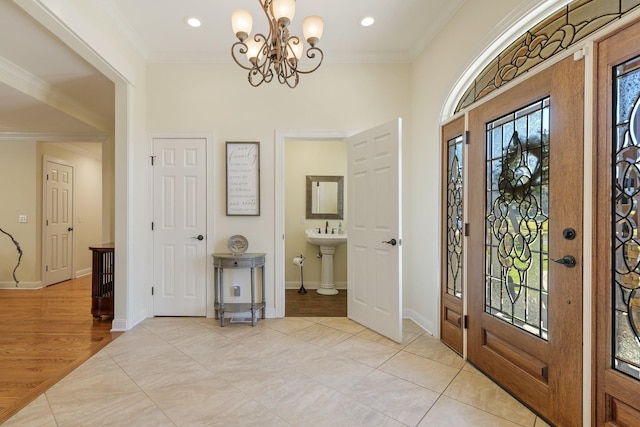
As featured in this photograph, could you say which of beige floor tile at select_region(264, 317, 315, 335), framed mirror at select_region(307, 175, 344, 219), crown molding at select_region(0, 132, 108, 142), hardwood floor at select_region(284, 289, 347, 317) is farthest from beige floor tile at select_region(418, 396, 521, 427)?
→ crown molding at select_region(0, 132, 108, 142)

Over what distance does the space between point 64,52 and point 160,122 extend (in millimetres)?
993

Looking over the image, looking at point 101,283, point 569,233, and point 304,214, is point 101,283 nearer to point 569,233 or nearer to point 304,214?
point 304,214

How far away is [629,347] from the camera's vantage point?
4.55 feet

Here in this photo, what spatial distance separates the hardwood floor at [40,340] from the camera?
2.11 meters

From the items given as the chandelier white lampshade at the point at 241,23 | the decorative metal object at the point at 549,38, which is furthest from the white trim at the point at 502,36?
the chandelier white lampshade at the point at 241,23

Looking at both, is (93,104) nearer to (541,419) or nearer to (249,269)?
(249,269)

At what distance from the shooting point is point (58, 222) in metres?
5.52

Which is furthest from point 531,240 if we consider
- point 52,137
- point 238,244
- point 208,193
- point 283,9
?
point 52,137

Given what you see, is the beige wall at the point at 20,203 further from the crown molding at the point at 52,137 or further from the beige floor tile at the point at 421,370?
the beige floor tile at the point at 421,370

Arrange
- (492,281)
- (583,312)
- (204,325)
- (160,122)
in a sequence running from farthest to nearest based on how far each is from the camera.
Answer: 1. (160,122)
2. (204,325)
3. (492,281)
4. (583,312)

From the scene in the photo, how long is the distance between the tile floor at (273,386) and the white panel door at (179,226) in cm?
54

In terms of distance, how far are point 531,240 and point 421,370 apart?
1256 millimetres

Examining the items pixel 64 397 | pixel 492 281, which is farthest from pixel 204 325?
pixel 492 281

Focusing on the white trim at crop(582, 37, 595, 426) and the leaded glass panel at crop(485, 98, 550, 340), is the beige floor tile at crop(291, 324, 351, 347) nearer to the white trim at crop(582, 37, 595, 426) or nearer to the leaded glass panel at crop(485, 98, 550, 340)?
the leaded glass panel at crop(485, 98, 550, 340)
